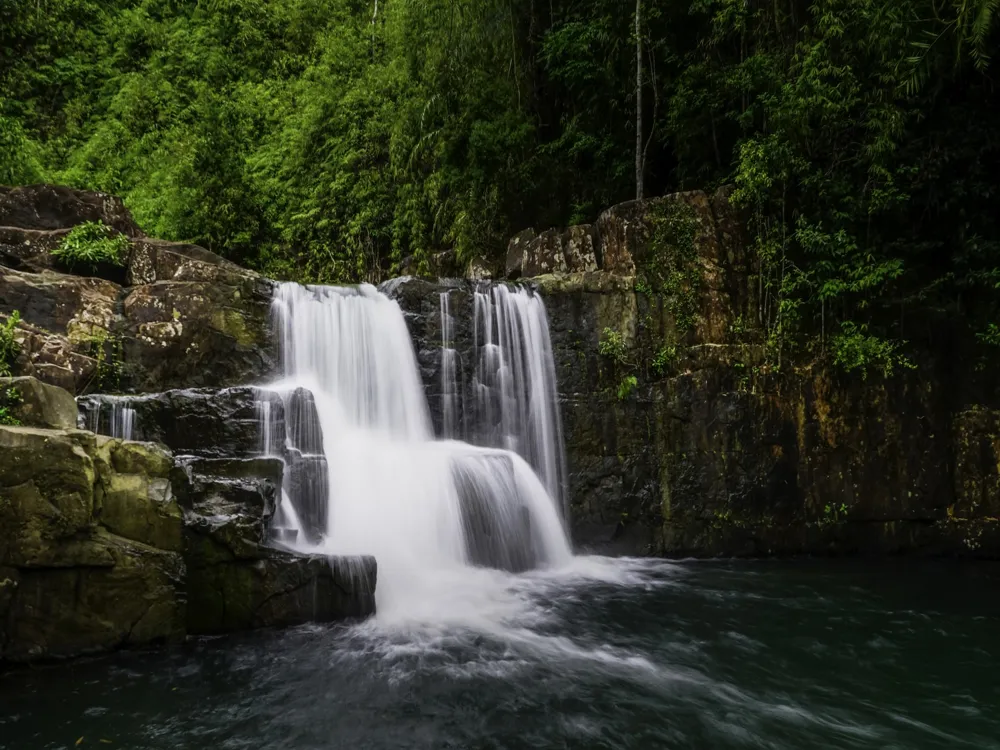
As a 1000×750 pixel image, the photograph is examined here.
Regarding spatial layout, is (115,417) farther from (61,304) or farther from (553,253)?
(553,253)

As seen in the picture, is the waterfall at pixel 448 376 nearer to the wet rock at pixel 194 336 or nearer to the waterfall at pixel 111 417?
the wet rock at pixel 194 336

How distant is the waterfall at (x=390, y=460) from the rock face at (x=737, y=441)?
489 millimetres

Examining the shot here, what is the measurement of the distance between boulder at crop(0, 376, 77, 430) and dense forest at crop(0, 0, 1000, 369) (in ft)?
29.4

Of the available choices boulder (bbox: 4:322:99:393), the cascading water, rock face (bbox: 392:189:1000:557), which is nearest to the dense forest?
A: rock face (bbox: 392:189:1000:557)

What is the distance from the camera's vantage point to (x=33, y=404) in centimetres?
579

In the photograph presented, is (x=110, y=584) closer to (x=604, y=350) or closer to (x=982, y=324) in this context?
(x=604, y=350)

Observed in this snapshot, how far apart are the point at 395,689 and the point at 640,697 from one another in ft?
6.33

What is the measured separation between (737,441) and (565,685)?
5.77 metres

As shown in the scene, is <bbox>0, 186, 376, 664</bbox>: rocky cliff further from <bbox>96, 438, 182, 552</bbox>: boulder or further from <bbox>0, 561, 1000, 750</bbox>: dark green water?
<bbox>0, 561, 1000, 750</bbox>: dark green water

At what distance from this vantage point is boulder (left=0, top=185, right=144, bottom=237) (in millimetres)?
9461

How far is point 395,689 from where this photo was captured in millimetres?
4965

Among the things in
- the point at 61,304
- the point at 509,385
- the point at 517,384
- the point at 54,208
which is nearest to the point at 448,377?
the point at 509,385

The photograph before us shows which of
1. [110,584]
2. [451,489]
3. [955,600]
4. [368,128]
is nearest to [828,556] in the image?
[955,600]

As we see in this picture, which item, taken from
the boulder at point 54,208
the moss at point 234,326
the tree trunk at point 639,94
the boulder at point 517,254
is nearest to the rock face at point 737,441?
the boulder at point 517,254
